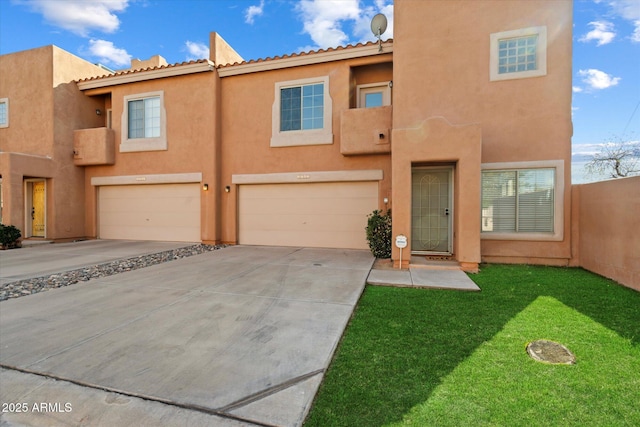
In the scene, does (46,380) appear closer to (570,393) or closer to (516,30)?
(570,393)

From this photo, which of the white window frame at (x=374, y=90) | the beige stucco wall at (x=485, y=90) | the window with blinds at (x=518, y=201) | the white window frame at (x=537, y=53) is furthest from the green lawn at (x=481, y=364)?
the white window frame at (x=374, y=90)

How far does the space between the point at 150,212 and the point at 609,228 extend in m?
15.0

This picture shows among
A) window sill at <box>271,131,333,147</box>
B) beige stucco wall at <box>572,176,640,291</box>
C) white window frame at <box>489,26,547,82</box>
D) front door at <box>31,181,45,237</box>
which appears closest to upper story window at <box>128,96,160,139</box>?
front door at <box>31,181,45,237</box>

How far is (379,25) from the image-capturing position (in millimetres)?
9719

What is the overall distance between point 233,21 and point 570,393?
15.0 metres

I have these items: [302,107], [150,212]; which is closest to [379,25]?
[302,107]

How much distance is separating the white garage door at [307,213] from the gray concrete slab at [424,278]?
3479 mm

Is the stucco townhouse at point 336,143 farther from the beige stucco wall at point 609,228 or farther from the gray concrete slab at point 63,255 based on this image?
the gray concrete slab at point 63,255

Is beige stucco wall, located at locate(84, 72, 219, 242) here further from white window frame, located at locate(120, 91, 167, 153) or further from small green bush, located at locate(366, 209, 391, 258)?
small green bush, located at locate(366, 209, 391, 258)

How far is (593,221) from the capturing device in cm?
716

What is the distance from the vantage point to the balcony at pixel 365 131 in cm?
957

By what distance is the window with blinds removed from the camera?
8.01 metres

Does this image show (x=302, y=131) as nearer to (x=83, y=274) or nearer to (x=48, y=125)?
(x=83, y=274)

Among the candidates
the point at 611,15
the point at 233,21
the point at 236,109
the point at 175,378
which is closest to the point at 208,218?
the point at 236,109
